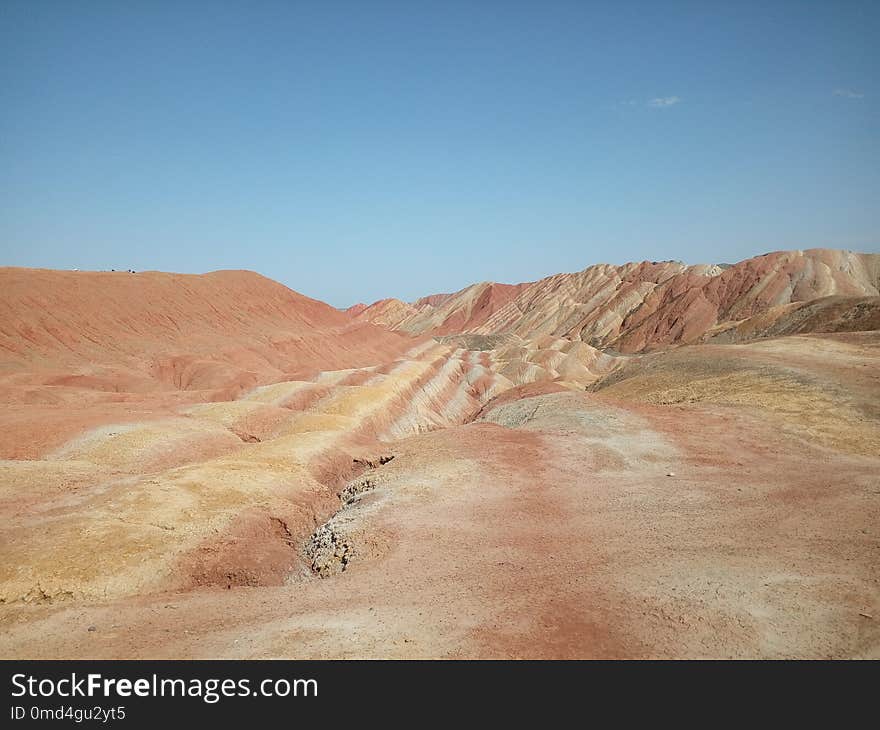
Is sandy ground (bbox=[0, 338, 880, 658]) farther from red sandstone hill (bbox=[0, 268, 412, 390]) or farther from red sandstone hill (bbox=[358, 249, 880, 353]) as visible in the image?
red sandstone hill (bbox=[358, 249, 880, 353])

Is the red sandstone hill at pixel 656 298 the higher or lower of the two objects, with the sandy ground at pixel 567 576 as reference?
higher

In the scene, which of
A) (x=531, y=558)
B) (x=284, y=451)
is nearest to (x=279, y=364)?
(x=284, y=451)

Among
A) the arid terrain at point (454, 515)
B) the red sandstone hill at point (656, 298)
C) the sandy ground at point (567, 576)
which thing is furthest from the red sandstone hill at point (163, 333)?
the red sandstone hill at point (656, 298)

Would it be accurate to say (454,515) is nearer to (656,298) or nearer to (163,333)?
(163,333)

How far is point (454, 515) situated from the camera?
17.9 m

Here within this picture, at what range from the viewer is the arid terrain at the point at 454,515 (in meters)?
10.4

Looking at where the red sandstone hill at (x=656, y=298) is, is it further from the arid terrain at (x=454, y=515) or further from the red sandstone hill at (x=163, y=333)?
the red sandstone hill at (x=163, y=333)

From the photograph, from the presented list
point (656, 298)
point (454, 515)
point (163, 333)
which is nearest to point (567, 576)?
point (454, 515)

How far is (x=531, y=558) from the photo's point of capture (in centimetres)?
1409

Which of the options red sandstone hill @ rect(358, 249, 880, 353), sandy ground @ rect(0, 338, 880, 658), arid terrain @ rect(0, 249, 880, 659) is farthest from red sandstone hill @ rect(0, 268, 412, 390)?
red sandstone hill @ rect(358, 249, 880, 353)

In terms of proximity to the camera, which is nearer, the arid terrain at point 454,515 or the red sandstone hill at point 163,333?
the arid terrain at point 454,515

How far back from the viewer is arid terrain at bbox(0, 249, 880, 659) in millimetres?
10391

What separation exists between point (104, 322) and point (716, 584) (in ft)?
234
